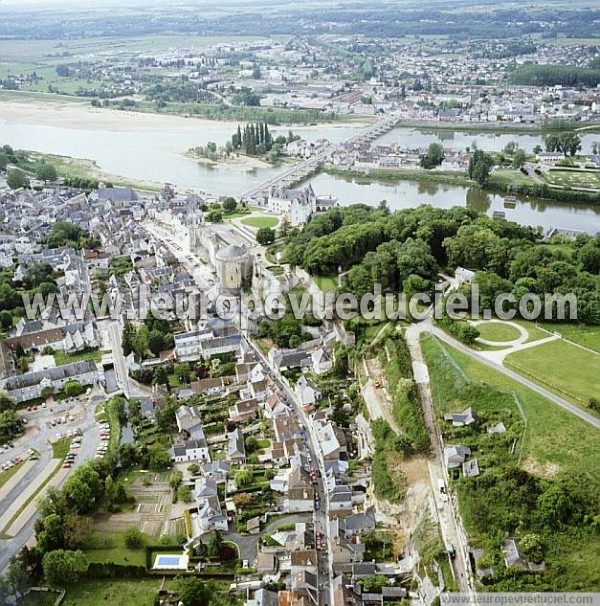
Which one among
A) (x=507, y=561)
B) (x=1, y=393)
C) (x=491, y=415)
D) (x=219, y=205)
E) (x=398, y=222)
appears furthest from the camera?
(x=219, y=205)

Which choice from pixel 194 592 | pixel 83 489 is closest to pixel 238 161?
pixel 83 489

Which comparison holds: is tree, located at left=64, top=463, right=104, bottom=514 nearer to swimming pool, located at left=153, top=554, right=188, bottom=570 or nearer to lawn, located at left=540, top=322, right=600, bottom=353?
swimming pool, located at left=153, top=554, right=188, bottom=570

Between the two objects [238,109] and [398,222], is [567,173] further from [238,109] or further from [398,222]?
[238,109]

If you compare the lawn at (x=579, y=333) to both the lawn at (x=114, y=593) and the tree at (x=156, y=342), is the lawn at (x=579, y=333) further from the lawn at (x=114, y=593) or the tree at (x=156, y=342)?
the lawn at (x=114, y=593)

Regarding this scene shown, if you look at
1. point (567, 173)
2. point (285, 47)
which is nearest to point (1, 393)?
point (567, 173)

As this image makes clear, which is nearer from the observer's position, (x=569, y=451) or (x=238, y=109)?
(x=569, y=451)

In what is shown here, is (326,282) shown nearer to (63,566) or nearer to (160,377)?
(160,377)

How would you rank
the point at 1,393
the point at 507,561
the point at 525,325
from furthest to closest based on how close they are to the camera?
the point at 525,325
the point at 1,393
the point at 507,561
